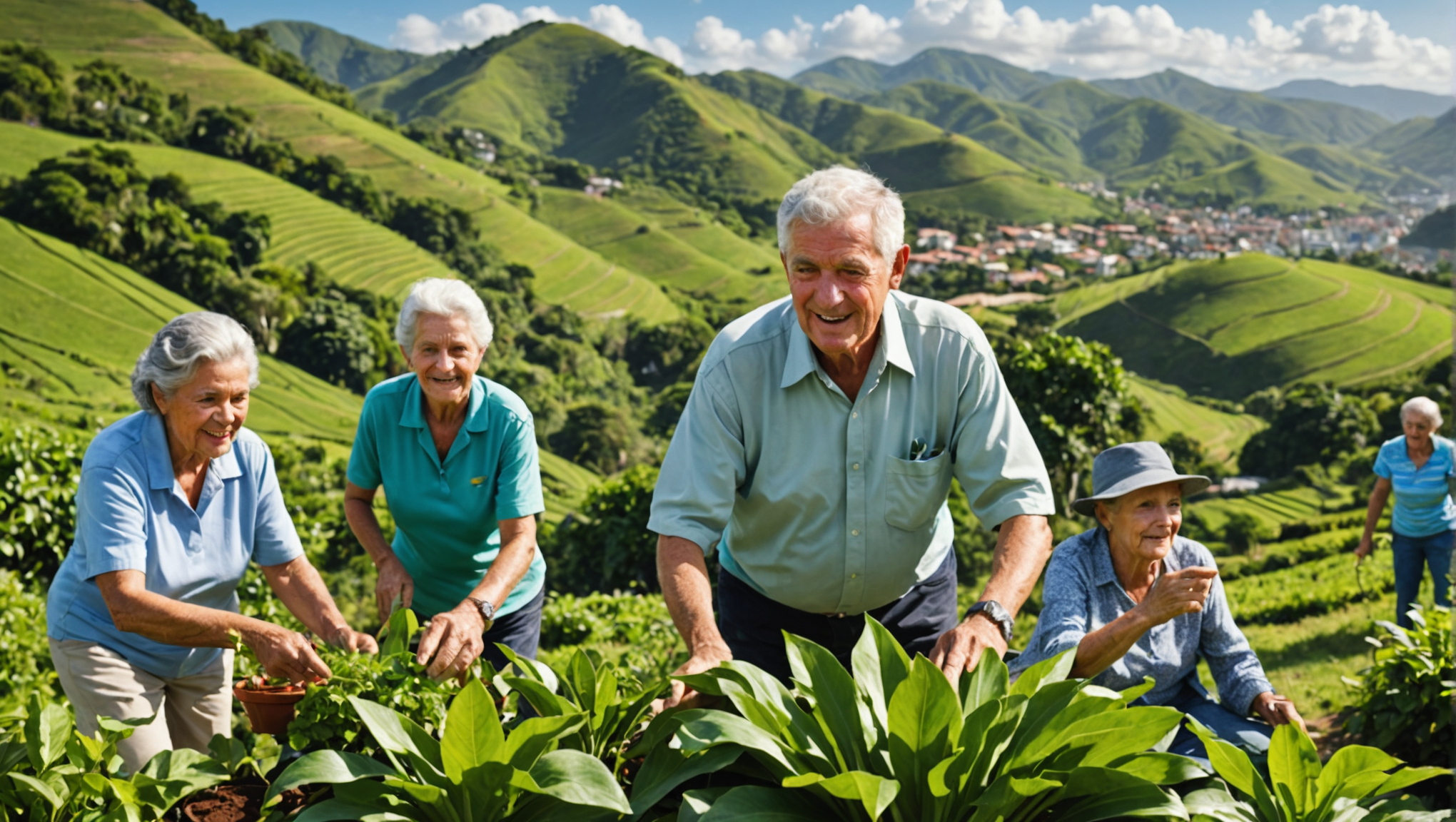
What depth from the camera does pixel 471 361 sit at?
3.14 m

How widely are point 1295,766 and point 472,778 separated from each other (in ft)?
4.80

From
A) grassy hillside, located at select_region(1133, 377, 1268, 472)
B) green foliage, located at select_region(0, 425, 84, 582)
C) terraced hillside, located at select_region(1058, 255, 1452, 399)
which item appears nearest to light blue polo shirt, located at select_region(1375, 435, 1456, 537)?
green foliage, located at select_region(0, 425, 84, 582)

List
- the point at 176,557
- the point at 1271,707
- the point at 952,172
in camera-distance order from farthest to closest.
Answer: the point at 952,172 → the point at 1271,707 → the point at 176,557

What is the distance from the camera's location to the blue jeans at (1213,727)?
2805 mm

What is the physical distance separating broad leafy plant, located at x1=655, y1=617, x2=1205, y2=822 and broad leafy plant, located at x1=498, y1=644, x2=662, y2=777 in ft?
0.93

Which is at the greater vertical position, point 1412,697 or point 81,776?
point 81,776

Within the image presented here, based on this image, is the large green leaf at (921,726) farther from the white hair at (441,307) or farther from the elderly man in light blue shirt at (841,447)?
the white hair at (441,307)

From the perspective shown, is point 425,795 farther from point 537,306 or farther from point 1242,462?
point 537,306

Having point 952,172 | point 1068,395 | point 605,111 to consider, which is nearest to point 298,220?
point 1068,395

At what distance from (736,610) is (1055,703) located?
3.92 feet

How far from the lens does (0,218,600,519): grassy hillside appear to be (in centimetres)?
3022

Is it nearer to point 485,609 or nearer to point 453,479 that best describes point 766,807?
point 485,609

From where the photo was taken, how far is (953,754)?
1712mm

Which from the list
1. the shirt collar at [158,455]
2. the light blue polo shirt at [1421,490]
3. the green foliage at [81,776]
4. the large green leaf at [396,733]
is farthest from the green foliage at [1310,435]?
the green foliage at [81,776]
